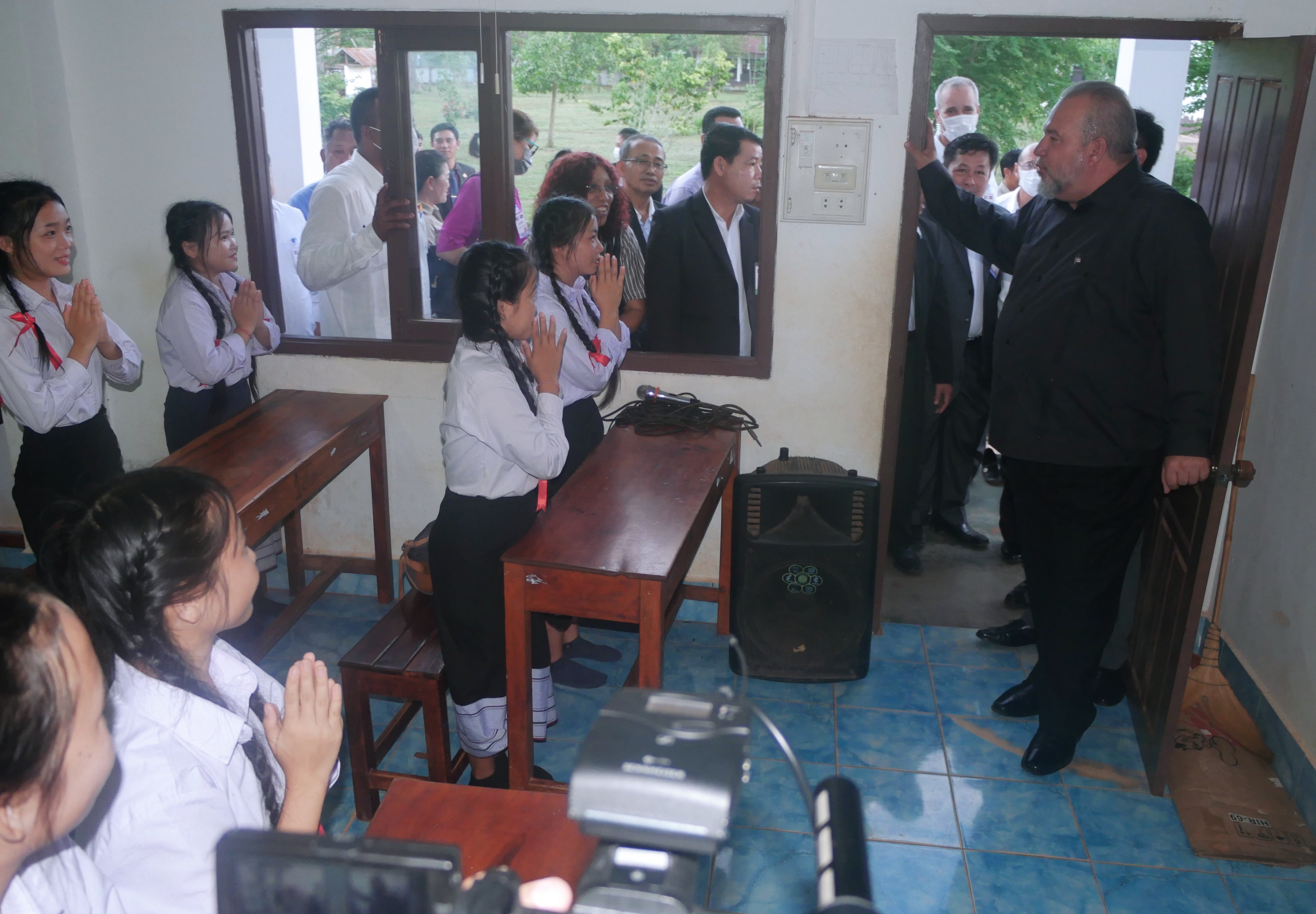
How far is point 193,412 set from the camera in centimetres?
329

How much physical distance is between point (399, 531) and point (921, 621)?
6.75 ft

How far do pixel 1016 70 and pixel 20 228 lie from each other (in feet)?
28.9

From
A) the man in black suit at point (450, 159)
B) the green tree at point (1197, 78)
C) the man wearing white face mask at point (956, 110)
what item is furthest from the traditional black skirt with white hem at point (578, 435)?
the green tree at point (1197, 78)

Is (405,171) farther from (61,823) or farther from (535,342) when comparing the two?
(61,823)

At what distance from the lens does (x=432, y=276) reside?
4.41 meters

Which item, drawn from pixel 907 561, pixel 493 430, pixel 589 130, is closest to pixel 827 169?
pixel 493 430

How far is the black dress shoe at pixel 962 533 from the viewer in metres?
4.39

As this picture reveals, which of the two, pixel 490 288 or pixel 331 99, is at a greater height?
pixel 331 99

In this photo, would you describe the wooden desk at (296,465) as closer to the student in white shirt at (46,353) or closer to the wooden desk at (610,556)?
the student in white shirt at (46,353)

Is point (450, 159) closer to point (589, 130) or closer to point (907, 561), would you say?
point (589, 130)

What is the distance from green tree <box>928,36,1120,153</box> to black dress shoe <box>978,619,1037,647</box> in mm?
6958

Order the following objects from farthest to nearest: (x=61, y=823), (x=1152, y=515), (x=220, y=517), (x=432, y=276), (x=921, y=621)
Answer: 1. (x=432, y=276)
2. (x=921, y=621)
3. (x=1152, y=515)
4. (x=220, y=517)
5. (x=61, y=823)

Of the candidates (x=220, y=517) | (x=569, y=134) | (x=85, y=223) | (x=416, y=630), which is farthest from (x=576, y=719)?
(x=569, y=134)

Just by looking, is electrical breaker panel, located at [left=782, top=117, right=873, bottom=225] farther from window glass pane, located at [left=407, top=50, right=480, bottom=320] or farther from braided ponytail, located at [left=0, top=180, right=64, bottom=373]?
braided ponytail, located at [left=0, top=180, right=64, bottom=373]
